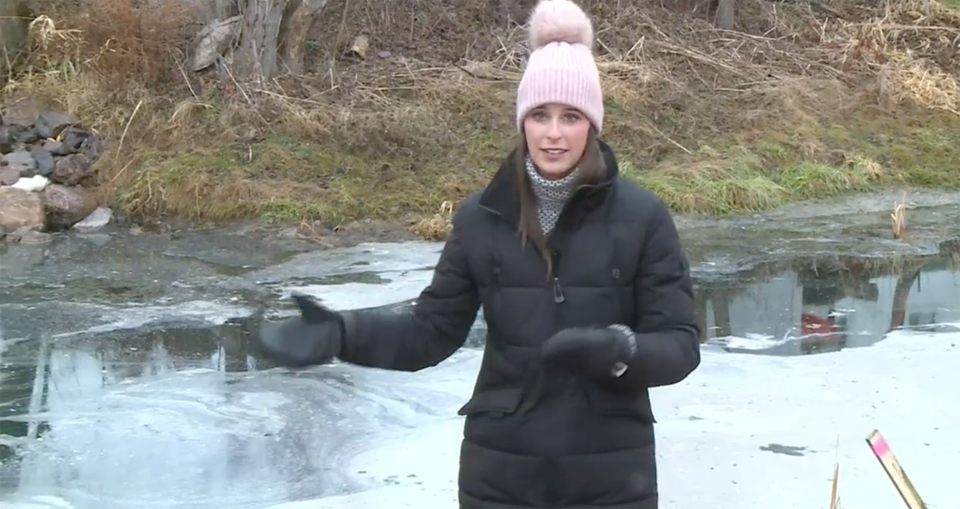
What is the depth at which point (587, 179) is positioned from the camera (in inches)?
96.3

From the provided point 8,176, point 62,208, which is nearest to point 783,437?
point 62,208

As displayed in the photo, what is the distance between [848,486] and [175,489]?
252 centimetres

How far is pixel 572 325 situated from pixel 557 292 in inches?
3.0

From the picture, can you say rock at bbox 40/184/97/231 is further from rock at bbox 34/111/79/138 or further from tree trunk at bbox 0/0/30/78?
tree trunk at bbox 0/0/30/78

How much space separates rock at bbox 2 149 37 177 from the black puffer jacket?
26.8 ft

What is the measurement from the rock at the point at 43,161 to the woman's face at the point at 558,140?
8381 mm

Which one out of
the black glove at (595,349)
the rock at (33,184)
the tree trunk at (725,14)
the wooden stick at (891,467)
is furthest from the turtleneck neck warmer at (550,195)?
the tree trunk at (725,14)

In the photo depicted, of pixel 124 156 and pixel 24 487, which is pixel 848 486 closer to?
pixel 24 487

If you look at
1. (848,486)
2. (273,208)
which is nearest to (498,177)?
(848,486)

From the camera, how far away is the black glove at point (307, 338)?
97.2 inches

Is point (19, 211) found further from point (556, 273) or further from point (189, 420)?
point (556, 273)

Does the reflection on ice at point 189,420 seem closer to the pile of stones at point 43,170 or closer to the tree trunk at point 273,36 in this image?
the pile of stones at point 43,170

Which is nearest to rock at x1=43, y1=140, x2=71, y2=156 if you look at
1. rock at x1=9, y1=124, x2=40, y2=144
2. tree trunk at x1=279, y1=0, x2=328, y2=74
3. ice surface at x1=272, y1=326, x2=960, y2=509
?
rock at x1=9, y1=124, x2=40, y2=144

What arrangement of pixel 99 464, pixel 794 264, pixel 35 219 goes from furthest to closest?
pixel 35 219 → pixel 794 264 → pixel 99 464
